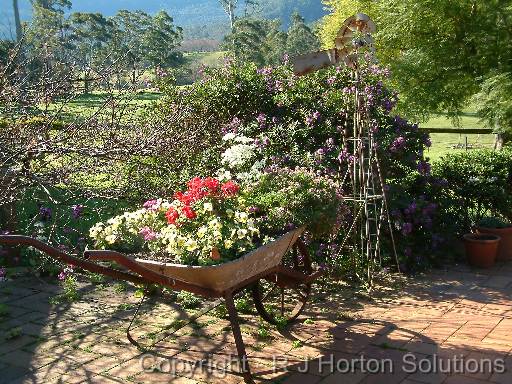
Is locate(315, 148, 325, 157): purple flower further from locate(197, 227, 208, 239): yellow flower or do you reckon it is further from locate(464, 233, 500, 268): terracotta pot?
locate(197, 227, 208, 239): yellow flower

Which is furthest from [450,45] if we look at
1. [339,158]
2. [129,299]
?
[129,299]

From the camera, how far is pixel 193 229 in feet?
12.2

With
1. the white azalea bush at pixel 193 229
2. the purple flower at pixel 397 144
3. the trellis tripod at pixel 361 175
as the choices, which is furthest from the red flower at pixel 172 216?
the purple flower at pixel 397 144

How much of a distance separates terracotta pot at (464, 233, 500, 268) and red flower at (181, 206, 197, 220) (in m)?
3.10

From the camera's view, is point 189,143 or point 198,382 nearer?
point 198,382

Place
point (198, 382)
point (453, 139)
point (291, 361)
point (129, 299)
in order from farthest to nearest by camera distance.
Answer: point (453, 139) < point (129, 299) < point (291, 361) < point (198, 382)

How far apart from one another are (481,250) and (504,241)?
0.43m

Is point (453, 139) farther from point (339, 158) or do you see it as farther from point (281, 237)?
point (281, 237)

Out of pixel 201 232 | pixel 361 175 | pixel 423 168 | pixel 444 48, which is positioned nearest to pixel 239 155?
pixel 361 175

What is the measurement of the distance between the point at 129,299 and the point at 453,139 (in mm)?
Answer: 18604

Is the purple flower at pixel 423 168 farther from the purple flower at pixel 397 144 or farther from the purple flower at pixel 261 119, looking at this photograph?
the purple flower at pixel 261 119

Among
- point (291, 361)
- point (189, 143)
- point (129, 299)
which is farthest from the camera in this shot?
point (189, 143)

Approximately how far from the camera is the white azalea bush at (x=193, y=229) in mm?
3469

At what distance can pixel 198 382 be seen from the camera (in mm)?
3453
